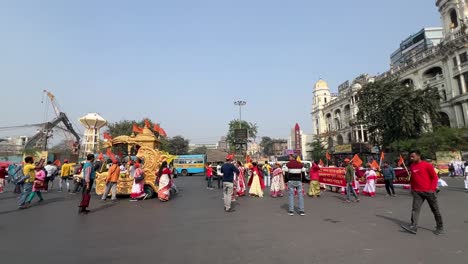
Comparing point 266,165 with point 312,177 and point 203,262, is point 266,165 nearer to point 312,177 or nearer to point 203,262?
point 312,177

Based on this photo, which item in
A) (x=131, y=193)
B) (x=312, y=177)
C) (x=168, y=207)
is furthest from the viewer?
(x=312, y=177)

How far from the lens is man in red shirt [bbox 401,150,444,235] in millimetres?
5598

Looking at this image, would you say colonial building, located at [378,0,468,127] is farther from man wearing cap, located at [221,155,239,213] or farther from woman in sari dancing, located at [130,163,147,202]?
woman in sari dancing, located at [130,163,147,202]

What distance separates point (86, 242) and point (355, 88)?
6419 centimetres

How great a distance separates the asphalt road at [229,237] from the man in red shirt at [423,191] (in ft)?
0.77

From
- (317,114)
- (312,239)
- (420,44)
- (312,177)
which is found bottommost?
(312,239)

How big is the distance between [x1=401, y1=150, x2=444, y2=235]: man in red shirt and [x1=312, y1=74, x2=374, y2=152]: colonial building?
4913 centimetres

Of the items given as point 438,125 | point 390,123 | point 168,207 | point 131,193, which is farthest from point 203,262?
point 438,125

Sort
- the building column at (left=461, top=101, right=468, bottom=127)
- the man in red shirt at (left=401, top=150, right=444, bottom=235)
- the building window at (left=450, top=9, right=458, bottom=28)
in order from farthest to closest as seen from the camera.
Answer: the building window at (left=450, top=9, right=458, bottom=28), the building column at (left=461, top=101, right=468, bottom=127), the man in red shirt at (left=401, top=150, right=444, bottom=235)

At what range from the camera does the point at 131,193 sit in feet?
37.5

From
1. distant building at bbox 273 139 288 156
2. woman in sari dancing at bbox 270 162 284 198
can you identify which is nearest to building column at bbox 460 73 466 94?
woman in sari dancing at bbox 270 162 284 198

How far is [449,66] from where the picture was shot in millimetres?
37094

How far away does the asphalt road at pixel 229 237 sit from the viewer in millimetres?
4277

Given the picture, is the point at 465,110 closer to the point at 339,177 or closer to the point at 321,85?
the point at 339,177
